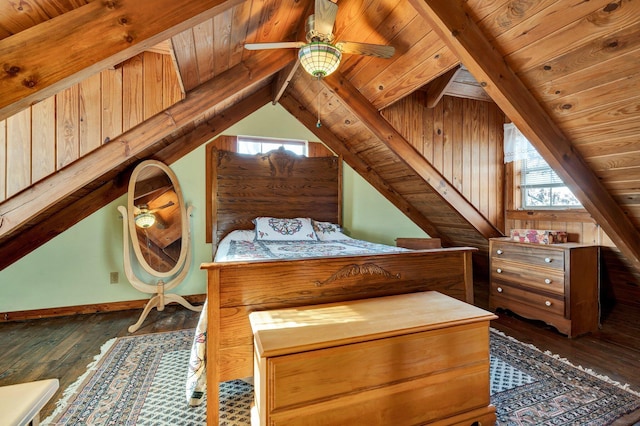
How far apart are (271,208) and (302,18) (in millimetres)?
2010

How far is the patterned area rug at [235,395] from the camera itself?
148 centimetres

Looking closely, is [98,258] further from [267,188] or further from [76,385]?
[267,188]

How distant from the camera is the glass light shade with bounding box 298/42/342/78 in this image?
1.76m

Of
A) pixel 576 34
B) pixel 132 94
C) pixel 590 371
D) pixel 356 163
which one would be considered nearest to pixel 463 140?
pixel 356 163

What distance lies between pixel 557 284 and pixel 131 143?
11.5ft

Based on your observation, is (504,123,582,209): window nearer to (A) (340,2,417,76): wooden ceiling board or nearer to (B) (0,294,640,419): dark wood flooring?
(B) (0,294,640,419): dark wood flooring

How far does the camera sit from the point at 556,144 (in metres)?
1.92

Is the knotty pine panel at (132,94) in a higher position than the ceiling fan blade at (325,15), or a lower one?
lower

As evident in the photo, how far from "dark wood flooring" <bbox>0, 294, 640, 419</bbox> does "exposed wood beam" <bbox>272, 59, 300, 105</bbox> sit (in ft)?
8.33

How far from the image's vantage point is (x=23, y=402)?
947 mm

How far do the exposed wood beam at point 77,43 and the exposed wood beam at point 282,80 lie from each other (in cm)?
155

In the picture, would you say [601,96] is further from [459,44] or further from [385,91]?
[385,91]

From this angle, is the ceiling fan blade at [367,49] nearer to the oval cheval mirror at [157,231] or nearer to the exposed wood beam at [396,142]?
the exposed wood beam at [396,142]

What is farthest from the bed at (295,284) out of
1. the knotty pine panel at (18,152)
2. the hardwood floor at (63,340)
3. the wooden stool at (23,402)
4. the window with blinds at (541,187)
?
the window with blinds at (541,187)
